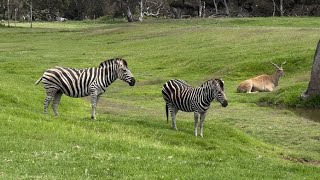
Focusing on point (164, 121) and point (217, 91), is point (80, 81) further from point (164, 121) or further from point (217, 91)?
point (217, 91)

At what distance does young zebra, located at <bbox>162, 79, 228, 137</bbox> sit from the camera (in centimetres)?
2009

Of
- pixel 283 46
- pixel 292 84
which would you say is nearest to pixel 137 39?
pixel 283 46

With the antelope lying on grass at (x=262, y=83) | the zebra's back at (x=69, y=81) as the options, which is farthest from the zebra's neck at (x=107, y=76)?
the antelope lying on grass at (x=262, y=83)

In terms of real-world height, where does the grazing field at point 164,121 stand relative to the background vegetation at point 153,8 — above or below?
below

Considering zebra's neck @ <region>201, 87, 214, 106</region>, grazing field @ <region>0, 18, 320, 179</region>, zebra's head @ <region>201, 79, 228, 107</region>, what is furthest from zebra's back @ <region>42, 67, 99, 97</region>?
zebra's head @ <region>201, 79, 228, 107</region>

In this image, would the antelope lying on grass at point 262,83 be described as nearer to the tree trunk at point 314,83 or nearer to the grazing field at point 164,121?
the grazing field at point 164,121

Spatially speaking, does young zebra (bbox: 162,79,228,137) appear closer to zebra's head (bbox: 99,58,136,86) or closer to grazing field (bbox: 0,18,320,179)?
grazing field (bbox: 0,18,320,179)

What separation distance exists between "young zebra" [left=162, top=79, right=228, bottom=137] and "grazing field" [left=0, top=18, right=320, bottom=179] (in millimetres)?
874

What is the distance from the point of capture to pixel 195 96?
805 inches

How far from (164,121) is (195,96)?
3267 mm

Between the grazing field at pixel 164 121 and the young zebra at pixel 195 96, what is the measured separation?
874 millimetres

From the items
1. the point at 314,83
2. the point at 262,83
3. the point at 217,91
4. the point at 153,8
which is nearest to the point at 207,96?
the point at 217,91

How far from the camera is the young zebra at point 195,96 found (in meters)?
20.1

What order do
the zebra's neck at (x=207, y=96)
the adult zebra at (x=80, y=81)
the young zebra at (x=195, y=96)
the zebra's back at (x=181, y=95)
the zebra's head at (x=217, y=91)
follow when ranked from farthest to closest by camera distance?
1. the adult zebra at (x=80, y=81)
2. the zebra's back at (x=181, y=95)
3. the zebra's neck at (x=207, y=96)
4. the young zebra at (x=195, y=96)
5. the zebra's head at (x=217, y=91)
